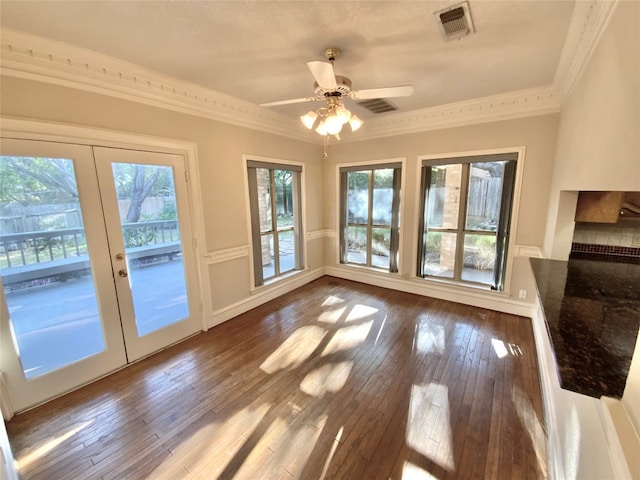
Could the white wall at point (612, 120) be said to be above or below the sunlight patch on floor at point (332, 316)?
above

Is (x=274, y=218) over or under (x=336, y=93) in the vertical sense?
under

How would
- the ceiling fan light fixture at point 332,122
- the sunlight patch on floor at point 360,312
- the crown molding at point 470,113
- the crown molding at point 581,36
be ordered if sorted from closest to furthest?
1. the crown molding at point 581,36
2. the ceiling fan light fixture at point 332,122
3. the crown molding at point 470,113
4. the sunlight patch on floor at point 360,312

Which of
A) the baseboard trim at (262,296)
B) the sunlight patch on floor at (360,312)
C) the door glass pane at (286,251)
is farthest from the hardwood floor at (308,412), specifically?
the door glass pane at (286,251)

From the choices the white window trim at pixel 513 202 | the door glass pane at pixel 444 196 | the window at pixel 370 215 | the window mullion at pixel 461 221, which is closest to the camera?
the white window trim at pixel 513 202

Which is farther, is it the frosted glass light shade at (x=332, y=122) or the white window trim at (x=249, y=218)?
the white window trim at (x=249, y=218)

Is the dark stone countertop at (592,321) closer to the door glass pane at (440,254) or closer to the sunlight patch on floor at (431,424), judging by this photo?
the sunlight patch on floor at (431,424)

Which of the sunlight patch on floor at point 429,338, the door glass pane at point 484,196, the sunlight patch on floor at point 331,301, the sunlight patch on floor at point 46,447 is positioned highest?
the door glass pane at point 484,196

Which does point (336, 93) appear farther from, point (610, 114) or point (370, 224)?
point (370, 224)

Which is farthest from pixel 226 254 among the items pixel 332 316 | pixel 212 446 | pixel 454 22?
pixel 454 22

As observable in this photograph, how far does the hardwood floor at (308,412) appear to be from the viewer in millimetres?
1588

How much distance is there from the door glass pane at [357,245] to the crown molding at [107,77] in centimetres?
252

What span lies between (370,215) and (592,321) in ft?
11.0

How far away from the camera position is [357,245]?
4809mm

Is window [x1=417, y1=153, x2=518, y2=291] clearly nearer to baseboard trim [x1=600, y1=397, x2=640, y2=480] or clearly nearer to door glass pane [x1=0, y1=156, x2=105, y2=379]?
baseboard trim [x1=600, y1=397, x2=640, y2=480]
